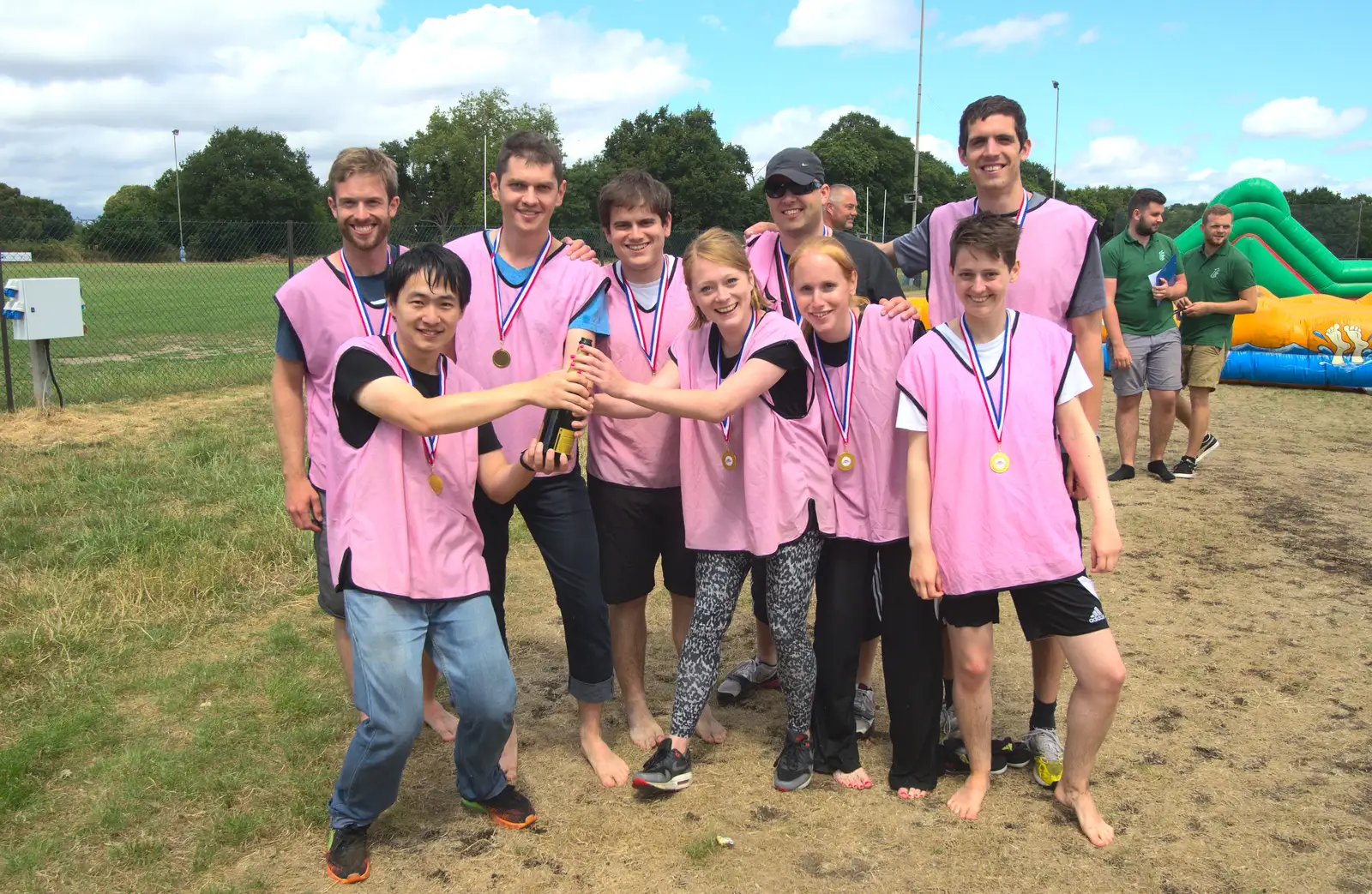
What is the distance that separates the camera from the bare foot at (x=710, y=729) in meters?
3.96

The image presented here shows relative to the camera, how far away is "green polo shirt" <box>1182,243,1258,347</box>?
330 inches

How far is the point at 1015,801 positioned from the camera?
344 cm

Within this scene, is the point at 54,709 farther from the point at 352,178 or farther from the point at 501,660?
the point at 352,178

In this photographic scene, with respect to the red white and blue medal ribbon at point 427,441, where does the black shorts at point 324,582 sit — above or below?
below

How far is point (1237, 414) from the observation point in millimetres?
10883

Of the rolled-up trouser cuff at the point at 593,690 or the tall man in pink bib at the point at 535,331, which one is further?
the rolled-up trouser cuff at the point at 593,690

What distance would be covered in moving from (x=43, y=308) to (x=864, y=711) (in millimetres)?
9746

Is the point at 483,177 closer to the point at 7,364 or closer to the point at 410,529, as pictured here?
the point at 7,364

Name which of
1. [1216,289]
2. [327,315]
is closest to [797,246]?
[327,315]

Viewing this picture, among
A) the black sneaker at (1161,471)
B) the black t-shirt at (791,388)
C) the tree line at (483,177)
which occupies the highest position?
the tree line at (483,177)

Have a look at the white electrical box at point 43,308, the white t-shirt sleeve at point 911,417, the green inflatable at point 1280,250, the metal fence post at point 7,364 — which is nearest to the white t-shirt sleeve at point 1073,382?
the white t-shirt sleeve at point 911,417

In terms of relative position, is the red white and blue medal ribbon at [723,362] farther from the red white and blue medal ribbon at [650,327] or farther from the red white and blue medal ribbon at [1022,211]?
the red white and blue medal ribbon at [1022,211]

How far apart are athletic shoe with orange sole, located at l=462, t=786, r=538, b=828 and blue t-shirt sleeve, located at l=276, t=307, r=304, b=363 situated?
5.44 feet

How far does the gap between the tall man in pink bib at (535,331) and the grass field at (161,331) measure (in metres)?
9.70
